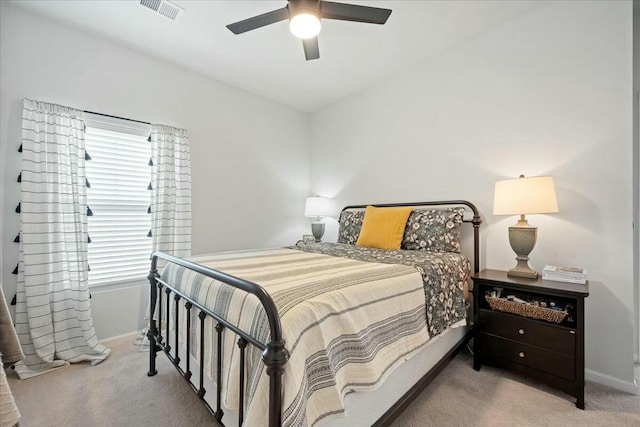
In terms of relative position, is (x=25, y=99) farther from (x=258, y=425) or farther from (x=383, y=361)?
(x=383, y=361)

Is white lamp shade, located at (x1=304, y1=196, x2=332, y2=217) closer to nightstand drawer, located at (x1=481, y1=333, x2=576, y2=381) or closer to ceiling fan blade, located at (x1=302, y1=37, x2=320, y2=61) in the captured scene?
ceiling fan blade, located at (x1=302, y1=37, x2=320, y2=61)

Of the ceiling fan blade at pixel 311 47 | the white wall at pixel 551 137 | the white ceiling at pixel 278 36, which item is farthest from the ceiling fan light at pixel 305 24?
the white wall at pixel 551 137

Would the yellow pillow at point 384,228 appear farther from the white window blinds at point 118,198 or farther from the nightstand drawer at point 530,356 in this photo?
the white window blinds at point 118,198

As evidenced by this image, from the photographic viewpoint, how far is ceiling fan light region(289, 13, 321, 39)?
1.71 metres

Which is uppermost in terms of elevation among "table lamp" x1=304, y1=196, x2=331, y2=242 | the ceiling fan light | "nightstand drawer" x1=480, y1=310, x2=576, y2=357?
the ceiling fan light

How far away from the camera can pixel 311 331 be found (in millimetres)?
1025

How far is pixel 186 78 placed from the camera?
3.05 meters

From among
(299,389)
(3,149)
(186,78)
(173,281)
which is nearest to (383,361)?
(299,389)

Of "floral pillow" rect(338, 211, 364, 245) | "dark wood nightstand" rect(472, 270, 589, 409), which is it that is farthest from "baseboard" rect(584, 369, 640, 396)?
"floral pillow" rect(338, 211, 364, 245)

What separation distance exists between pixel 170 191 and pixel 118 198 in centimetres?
44

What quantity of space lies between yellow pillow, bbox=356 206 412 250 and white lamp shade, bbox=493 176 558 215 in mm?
844

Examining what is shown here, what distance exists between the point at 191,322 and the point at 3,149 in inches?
81.4

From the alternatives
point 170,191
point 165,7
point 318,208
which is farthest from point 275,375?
point 318,208

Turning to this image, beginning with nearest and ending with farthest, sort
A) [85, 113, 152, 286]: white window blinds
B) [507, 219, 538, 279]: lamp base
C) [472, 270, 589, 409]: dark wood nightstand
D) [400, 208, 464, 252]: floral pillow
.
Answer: [472, 270, 589, 409]: dark wood nightstand → [507, 219, 538, 279]: lamp base → [400, 208, 464, 252]: floral pillow → [85, 113, 152, 286]: white window blinds
